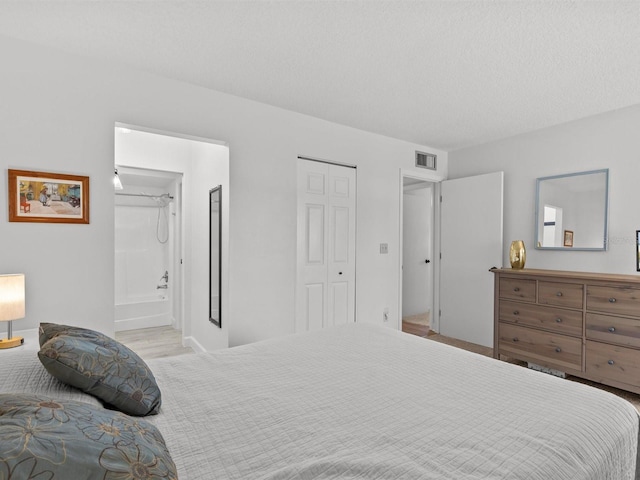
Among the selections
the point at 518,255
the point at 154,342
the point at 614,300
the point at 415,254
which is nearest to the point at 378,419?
the point at 614,300

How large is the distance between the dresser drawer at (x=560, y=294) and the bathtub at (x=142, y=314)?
472 centimetres

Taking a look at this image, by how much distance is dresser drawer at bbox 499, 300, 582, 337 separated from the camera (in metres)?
3.07

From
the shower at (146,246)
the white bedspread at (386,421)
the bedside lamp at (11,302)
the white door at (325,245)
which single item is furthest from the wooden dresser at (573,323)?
the shower at (146,246)

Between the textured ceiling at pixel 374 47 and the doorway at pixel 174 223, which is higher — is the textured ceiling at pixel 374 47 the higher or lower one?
the higher one

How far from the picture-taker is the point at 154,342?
4281 mm

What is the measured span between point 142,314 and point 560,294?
5.05m

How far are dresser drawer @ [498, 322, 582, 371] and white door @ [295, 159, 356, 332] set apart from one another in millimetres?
1613

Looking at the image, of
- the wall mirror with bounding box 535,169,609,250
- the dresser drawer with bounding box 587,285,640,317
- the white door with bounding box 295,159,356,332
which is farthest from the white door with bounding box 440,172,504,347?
the white door with bounding box 295,159,356,332

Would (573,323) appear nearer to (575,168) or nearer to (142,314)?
(575,168)

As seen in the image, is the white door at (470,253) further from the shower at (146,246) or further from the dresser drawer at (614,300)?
the shower at (146,246)

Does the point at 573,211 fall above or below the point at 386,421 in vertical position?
above

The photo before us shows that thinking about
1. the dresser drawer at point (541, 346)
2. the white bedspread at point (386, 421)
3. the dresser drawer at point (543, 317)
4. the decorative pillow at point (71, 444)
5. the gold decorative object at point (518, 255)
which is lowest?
the dresser drawer at point (541, 346)

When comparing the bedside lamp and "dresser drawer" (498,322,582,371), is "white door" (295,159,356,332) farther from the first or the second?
the bedside lamp

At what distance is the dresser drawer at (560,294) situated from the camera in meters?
3.05
